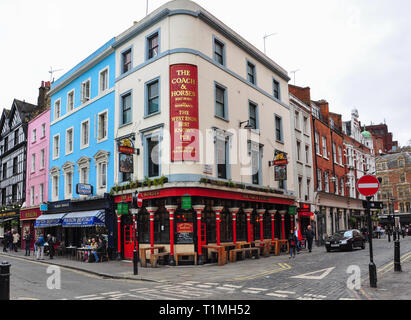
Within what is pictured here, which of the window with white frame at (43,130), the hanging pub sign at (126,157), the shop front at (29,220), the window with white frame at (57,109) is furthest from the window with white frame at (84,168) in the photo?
the window with white frame at (43,130)

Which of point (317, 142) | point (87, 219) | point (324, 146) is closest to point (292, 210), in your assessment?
point (317, 142)

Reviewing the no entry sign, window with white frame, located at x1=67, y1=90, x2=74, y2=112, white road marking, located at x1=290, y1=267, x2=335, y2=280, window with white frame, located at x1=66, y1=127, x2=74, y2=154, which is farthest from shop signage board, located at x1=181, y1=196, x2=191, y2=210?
window with white frame, located at x1=67, y1=90, x2=74, y2=112

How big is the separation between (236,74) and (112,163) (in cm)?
958

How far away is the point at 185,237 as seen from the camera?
18219mm

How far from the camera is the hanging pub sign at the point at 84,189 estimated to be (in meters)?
23.4

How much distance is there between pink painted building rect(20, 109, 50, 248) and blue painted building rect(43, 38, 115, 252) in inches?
54.0

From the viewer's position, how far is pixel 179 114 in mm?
18734

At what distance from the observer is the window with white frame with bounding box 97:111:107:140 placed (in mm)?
24548

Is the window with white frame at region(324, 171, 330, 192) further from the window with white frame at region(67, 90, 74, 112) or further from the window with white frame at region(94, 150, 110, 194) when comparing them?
the window with white frame at region(67, 90, 74, 112)

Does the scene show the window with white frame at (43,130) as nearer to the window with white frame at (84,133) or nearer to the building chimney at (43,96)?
the building chimney at (43,96)

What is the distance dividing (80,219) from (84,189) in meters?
1.91
